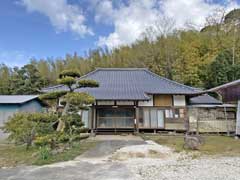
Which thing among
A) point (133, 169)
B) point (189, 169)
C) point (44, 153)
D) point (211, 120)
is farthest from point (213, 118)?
point (44, 153)

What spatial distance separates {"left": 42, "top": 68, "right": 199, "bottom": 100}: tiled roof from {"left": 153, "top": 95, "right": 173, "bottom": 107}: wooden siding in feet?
1.33

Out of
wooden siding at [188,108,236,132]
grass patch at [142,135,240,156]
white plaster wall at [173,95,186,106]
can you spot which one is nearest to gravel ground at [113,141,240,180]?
grass patch at [142,135,240,156]

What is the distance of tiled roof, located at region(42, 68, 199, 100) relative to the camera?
15.1m

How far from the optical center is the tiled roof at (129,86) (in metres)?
15.1

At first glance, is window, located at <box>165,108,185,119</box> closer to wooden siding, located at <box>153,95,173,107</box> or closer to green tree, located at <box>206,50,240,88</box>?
wooden siding, located at <box>153,95,173,107</box>

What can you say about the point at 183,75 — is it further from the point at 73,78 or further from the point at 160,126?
the point at 73,78

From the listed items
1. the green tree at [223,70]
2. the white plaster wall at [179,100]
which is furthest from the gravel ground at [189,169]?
the green tree at [223,70]

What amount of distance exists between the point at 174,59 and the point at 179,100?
10887 millimetres

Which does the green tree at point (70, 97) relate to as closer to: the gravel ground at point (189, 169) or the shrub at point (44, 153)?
the shrub at point (44, 153)

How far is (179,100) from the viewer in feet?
51.9

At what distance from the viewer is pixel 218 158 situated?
7070mm

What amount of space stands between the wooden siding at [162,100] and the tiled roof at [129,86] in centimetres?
41

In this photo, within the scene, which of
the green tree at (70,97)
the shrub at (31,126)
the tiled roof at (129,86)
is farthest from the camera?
the tiled roof at (129,86)

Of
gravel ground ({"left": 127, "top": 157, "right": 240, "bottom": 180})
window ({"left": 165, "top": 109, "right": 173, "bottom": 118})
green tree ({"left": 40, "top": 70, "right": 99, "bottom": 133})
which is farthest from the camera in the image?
window ({"left": 165, "top": 109, "right": 173, "bottom": 118})
